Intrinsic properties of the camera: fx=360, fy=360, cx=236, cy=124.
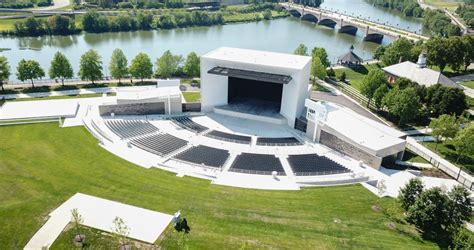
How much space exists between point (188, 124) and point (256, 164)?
1130 centimetres

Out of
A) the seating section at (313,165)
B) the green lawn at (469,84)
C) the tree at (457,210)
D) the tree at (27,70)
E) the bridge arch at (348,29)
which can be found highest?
the bridge arch at (348,29)

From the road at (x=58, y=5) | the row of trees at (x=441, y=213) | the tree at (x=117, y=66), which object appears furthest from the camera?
the road at (x=58, y=5)

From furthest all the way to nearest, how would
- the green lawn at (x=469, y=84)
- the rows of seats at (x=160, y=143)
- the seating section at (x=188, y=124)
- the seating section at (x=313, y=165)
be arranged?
the green lawn at (x=469, y=84)
the seating section at (x=188, y=124)
the rows of seats at (x=160, y=143)
the seating section at (x=313, y=165)

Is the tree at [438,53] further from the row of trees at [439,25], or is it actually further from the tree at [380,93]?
the row of trees at [439,25]

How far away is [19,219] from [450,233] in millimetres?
28883

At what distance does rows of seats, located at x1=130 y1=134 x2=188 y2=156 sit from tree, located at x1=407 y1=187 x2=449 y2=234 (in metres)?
21.4

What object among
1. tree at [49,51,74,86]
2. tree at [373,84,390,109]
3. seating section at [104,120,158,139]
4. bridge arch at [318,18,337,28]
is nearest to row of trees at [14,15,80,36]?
tree at [49,51,74,86]

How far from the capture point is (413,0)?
128 metres

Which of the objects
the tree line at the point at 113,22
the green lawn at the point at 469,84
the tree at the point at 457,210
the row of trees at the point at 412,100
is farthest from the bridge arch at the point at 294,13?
the tree at the point at 457,210

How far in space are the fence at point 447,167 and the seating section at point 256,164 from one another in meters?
14.4

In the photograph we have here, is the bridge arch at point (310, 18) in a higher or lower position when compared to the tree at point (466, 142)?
higher

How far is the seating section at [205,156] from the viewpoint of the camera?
109 ft

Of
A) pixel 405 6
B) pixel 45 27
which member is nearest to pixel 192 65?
pixel 45 27

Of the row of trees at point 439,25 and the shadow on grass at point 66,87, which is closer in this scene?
the shadow on grass at point 66,87
